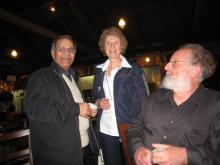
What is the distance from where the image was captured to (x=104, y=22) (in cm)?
742

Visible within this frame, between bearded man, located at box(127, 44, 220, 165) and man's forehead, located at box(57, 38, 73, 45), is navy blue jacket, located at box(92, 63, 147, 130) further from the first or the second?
man's forehead, located at box(57, 38, 73, 45)

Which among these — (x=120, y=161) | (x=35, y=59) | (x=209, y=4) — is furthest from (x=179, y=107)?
(x=35, y=59)

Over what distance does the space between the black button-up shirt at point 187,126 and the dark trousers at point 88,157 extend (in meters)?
0.74

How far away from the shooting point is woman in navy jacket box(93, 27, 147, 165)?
2191 millimetres

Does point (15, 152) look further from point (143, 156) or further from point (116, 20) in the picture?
point (116, 20)

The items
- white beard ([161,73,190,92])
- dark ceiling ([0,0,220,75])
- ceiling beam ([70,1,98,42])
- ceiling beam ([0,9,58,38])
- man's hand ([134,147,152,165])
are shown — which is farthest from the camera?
ceiling beam ([70,1,98,42])

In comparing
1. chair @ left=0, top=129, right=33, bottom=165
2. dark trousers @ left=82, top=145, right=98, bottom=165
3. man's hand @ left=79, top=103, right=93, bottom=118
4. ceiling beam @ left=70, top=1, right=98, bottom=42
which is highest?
ceiling beam @ left=70, top=1, right=98, bottom=42

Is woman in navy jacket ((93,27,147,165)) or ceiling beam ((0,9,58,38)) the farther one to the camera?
ceiling beam ((0,9,58,38))

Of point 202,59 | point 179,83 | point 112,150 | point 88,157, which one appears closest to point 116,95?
point 112,150

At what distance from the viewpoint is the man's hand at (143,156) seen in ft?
4.96

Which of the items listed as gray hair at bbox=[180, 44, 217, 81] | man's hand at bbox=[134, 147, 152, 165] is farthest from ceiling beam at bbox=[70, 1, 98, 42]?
man's hand at bbox=[134, 147, 152, 165]

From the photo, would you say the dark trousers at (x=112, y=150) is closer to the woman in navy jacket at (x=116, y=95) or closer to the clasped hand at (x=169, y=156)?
the woman in navy jacket at (x=116, y=95)

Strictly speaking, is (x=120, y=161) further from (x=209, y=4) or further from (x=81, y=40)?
(x=81, y=40)

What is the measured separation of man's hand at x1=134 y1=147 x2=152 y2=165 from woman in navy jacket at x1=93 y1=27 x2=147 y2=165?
590 millimetres
